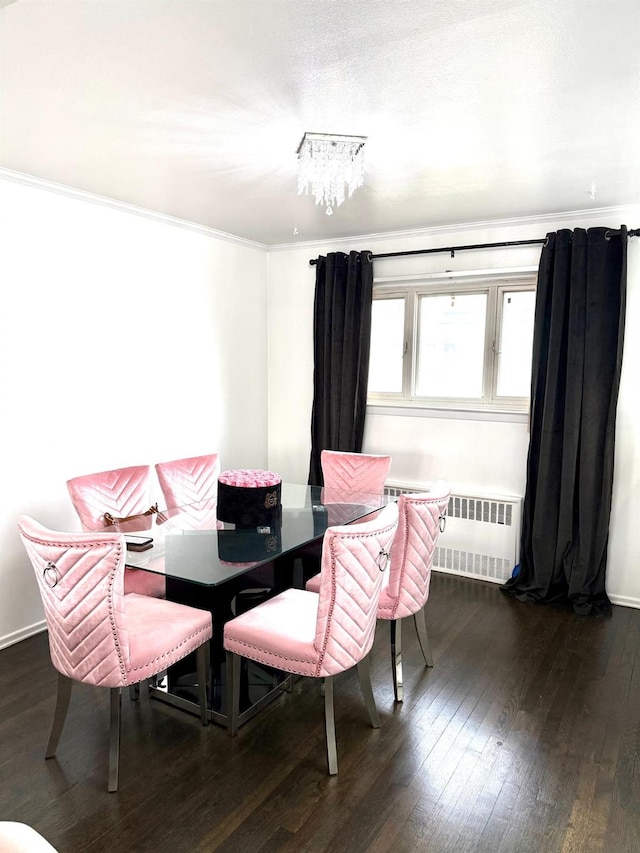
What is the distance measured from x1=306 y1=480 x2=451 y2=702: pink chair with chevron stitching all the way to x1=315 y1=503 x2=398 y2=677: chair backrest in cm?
35

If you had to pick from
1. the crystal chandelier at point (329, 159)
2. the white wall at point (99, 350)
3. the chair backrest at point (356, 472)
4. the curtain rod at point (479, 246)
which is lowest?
the chair backrest at point (356, 472)

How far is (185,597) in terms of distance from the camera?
270 cm

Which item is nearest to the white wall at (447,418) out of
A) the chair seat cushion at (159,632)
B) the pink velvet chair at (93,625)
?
the chair seat cushion at (159,632)

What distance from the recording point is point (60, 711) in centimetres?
225

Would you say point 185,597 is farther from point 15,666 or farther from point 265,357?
point 265,357

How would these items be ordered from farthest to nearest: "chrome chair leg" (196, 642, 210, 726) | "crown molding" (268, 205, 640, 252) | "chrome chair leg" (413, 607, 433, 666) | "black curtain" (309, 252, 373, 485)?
"black curtain" (309, 252, 373, 485), "crown molding" (268, 205, 640, 252), "chrome chair leg" (413, 607, 433, 666), "chrome chair leg" (196, 642, 210, 726)

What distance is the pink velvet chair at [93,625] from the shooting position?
1938mm

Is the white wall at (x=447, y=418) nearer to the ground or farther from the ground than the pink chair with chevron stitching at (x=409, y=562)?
farther from the ground

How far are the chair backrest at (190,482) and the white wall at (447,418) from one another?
54.3 inches

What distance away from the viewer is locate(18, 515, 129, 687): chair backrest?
1.93 m

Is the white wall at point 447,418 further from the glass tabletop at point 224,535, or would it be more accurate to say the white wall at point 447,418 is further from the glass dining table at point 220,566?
the glass dining table at point 220,566

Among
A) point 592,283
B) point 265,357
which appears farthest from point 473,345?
point 265,357

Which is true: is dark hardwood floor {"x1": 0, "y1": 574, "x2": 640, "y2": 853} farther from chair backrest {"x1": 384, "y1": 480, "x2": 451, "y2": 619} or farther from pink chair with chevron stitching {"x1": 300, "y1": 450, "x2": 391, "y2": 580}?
pink chair with chevron stitching {"x1": 300, "y1": 450, "x2": 391, "y2": 580}

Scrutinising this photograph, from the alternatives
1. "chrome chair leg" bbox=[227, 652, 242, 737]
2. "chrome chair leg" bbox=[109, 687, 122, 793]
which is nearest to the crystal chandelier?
"chrome chair leg" bbox=[227, 652, 242, 737]
